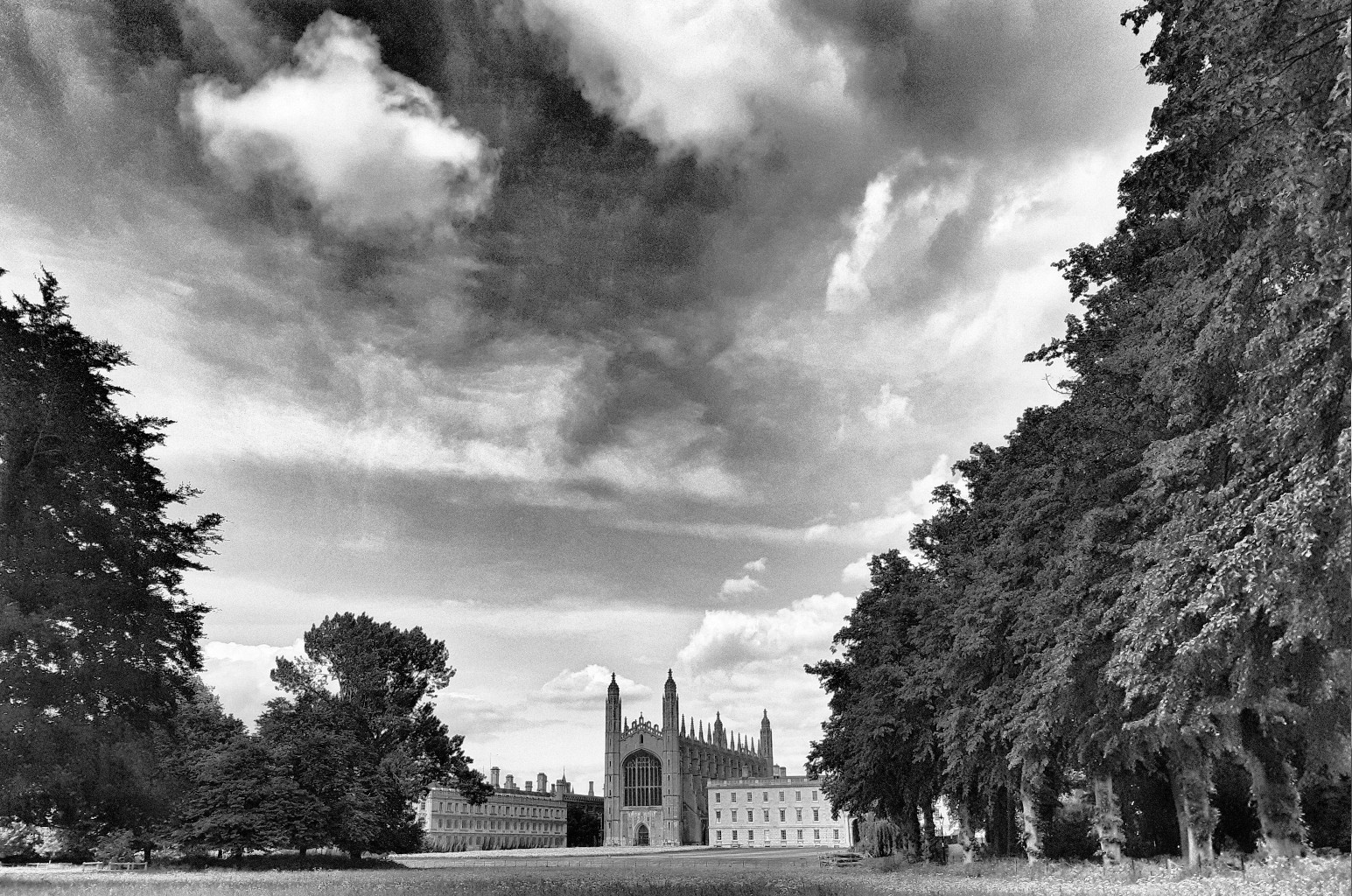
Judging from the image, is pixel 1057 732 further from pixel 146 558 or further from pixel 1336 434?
pixel 146 558

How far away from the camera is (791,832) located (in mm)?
148250

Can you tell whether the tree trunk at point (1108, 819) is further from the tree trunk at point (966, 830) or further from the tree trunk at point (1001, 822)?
the tree trunk at point (1001, 822)

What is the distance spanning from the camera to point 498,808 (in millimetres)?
142750

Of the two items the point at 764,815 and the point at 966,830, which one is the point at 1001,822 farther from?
the point at 764,815

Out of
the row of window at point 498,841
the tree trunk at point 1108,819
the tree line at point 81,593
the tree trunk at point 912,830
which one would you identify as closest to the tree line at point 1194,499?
the tree trunk at point 1108,819

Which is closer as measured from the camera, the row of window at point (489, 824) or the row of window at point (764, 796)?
the row of window at point (489, 824)

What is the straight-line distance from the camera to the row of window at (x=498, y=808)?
131m

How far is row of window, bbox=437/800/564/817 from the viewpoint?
431ft

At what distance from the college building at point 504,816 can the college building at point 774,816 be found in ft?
90.7

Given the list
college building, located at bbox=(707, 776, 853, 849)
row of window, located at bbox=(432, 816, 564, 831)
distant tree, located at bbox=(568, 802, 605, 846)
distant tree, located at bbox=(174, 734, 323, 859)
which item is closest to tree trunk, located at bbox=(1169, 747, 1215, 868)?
distant tree, located at bbox=(174, 734, 323, 859)

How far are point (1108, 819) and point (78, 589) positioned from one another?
31925 millimetres

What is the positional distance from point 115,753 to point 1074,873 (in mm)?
27844

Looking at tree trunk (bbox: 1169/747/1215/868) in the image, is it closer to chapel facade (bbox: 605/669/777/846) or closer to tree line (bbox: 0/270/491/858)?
tree line (bbox: 0/270/491/858)

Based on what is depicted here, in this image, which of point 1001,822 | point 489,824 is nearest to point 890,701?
point 1001,822
